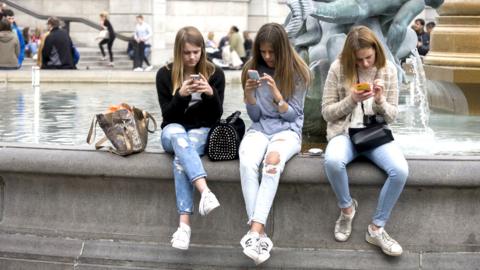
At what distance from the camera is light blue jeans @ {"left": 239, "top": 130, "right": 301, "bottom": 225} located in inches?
241

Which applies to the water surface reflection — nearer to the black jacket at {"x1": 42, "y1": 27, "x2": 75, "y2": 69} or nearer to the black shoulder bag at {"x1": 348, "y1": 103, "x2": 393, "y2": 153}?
the black shoulder bag at {"x1": 348, "y1": 103, "x2": 393, "y2": 153}

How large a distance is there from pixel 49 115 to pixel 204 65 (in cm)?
509

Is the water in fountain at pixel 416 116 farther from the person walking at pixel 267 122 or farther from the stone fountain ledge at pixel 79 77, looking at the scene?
the stone fountain ledge at pixel 79 77

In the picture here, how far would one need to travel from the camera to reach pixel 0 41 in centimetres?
2128

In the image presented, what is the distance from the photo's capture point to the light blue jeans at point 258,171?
6.12 m

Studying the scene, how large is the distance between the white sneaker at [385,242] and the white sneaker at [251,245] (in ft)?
2.35

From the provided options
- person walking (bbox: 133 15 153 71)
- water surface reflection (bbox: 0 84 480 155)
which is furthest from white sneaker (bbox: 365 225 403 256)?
person walking (bbox: 133 15 153 71)

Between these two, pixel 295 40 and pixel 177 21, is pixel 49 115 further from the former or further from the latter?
pixel 177 21

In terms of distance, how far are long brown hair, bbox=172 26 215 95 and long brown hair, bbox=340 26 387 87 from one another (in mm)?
844

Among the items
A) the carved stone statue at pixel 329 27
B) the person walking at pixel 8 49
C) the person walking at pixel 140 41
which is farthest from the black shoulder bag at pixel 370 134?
the person walking at pixel 140 41

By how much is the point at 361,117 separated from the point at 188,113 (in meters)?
1.06

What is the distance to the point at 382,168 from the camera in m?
6.23

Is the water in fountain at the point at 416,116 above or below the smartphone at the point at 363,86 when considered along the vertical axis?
below

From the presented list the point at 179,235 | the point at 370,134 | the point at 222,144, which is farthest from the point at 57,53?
the point at 370,134
